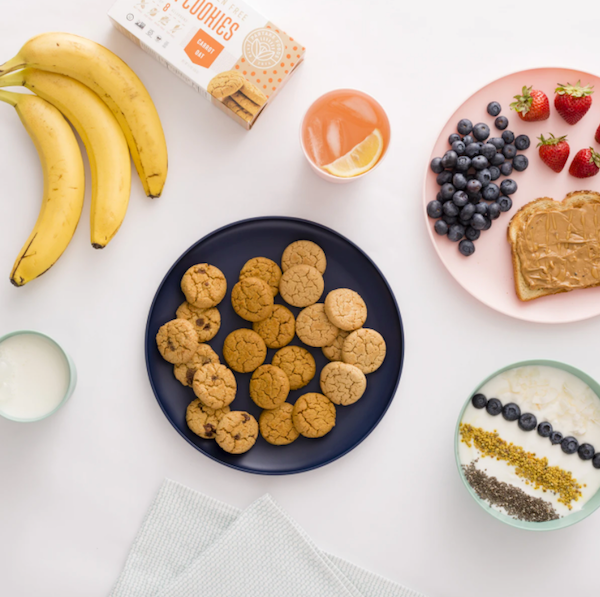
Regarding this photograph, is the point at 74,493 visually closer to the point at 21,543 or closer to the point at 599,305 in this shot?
the point at 21,543

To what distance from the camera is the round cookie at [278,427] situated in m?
1.54

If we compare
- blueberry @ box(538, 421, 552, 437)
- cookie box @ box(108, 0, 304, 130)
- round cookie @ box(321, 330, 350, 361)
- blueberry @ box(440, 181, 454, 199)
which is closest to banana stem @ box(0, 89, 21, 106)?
cookie box @ box(108, 0, 304, 130)

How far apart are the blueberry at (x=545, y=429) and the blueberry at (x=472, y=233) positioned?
2.08 ft

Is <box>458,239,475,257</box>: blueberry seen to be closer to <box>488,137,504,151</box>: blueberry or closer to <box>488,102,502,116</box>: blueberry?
<box>488,137,504,151</box>: blueberry

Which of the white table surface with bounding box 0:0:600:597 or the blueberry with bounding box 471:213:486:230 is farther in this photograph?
the white table surface with bounding box 0:0:600:597

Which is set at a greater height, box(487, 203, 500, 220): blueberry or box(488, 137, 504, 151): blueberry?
box(488, 137, 504, 151): blueberry

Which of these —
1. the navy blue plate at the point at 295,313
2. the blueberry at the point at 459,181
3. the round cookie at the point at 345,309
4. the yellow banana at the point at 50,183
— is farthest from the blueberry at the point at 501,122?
the yellow banana at the point at 50,183

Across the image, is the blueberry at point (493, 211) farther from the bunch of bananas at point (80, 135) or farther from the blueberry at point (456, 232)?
the bunch of bananas at point (80, 135)

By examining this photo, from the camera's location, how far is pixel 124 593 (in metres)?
1.62

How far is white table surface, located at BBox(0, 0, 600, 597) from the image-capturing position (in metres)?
1.59

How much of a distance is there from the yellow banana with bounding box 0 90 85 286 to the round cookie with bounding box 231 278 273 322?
59 cm

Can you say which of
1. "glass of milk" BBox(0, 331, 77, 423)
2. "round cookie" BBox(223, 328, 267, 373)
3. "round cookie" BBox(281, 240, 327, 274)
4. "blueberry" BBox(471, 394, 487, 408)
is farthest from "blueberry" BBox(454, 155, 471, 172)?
"glass of milk" BBox(0, 331, 77, 423)

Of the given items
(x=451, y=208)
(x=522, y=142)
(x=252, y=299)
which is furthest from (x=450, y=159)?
(x=252, y=299)

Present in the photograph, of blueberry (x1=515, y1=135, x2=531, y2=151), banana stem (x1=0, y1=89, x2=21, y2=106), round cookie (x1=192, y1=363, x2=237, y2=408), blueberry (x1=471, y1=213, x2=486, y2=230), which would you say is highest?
blueberry (x1=515, y1=135, x2=531, y2=151)
